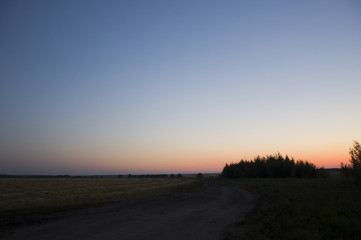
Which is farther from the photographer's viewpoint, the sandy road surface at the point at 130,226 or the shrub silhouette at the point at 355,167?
the shrub silhouette at the point at 355,167

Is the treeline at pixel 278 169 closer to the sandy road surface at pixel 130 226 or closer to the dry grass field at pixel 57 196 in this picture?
the dry grass field at pixel 57 196

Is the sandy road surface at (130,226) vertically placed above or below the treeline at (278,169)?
below

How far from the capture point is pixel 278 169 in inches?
3816

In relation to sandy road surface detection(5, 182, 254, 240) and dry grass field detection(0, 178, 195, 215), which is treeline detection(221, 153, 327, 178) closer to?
dry grass field detection(0, 178, 195, 215)

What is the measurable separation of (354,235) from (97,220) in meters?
12.7

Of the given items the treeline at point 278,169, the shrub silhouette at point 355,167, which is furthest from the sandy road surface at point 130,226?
the treeline at point 278,169

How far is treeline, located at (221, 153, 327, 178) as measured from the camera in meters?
85.1

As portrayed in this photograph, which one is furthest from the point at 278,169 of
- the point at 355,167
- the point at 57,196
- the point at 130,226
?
the point at 130,226

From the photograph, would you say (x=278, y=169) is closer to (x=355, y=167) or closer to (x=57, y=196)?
(x=355, y=167)

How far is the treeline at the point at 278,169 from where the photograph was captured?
8512cm

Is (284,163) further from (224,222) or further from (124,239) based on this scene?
(124,239)

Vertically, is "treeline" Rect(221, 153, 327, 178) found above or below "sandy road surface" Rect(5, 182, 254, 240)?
above

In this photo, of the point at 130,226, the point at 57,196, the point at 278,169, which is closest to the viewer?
the point at 130,226

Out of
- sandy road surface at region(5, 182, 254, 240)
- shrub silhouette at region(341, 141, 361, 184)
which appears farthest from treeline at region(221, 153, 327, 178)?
sandy road surface at region(5, 182, 254, 240)
